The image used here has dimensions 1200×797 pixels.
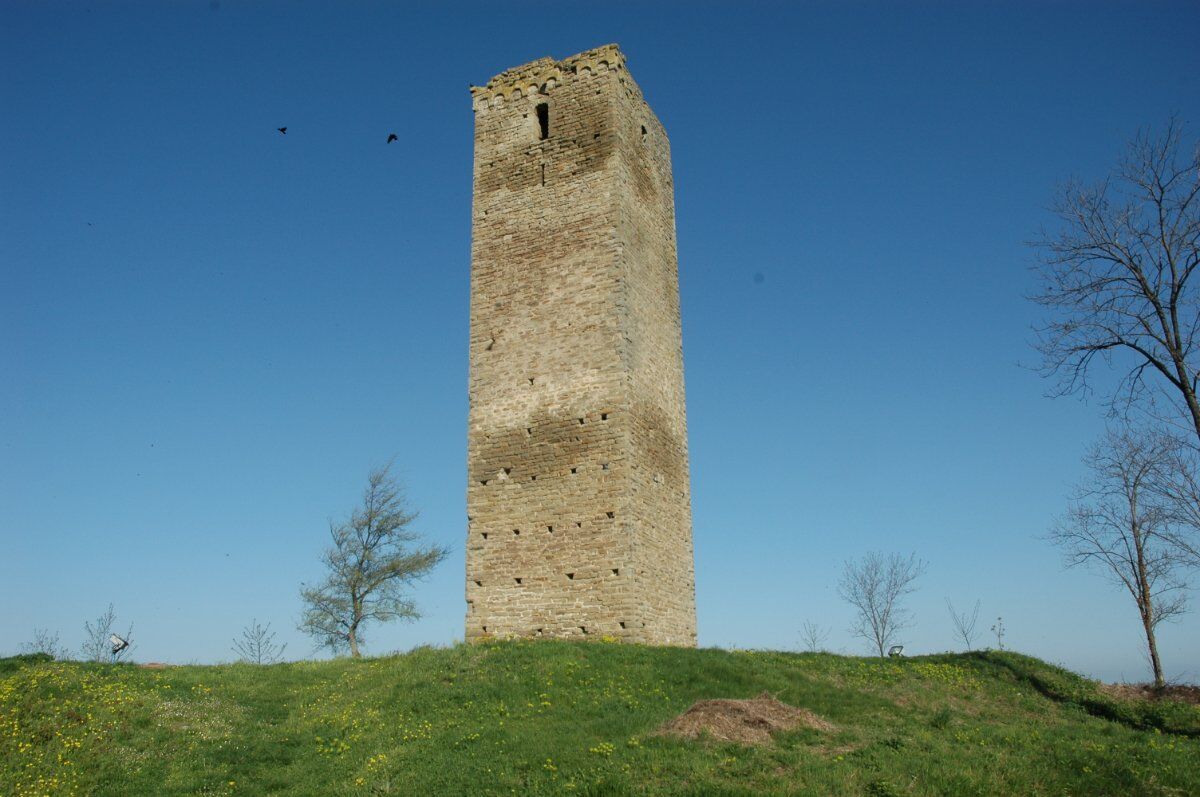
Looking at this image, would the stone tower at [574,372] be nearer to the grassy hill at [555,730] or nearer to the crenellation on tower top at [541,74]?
the crenellation on tower top at [541,74]

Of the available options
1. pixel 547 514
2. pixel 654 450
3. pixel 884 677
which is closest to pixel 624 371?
pixel 654 450

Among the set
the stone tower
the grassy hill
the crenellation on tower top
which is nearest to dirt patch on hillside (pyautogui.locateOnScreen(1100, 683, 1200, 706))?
the grassy hill

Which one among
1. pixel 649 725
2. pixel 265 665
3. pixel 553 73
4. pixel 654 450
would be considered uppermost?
pixel 553 73

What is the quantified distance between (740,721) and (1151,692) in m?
12.6

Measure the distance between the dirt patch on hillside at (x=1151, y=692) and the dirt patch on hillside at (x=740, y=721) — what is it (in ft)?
28.6

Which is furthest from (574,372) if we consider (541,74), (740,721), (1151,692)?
(1151,692)

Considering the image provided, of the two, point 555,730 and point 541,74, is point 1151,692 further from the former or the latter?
point 541,74

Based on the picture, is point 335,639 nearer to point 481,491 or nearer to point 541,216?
point 481,491

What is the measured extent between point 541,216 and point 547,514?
663 cm

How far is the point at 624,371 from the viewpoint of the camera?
705 inches

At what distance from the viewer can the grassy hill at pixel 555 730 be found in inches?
378

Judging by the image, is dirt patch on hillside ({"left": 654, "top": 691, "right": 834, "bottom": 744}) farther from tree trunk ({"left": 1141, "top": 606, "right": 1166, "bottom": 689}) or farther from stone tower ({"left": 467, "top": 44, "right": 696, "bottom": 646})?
tree trunk ({"left": 1141, "top": 606, "right": 1166, "bottom": 689})

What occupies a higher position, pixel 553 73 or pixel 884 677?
pixel 553 73

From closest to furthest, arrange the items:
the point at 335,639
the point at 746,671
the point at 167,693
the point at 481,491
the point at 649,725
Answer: the point at 649,725 < the point at 167,693 < the point at 746,671 < the point at 481,491 < the point at 335,639
